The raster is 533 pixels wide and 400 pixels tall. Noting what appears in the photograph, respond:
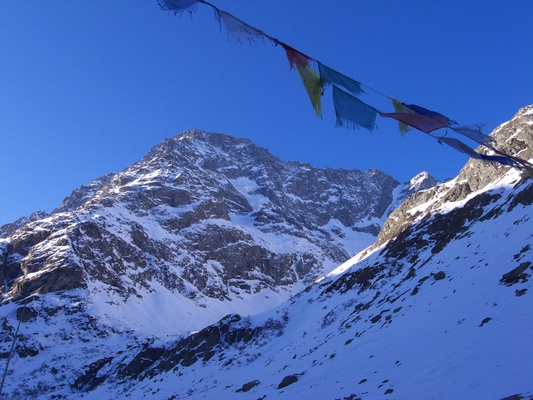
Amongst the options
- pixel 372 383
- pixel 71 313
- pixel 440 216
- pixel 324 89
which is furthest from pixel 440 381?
pixel 71 313

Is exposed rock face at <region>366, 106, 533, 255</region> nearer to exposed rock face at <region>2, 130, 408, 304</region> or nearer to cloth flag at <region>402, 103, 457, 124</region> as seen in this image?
cloth flag at <region>402, 103, 457, 124</region>

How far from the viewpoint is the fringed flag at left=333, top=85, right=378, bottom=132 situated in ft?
23.5

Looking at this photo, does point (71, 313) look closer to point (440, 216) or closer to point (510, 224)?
point (440, 216)

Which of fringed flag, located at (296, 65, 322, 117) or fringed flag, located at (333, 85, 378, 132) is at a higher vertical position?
fringed flag, located at (296, 65, 322, 117)

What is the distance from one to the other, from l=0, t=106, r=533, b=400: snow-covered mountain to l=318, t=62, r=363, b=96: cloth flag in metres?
5.84

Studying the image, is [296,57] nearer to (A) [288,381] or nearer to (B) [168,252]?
(A) [288,381]

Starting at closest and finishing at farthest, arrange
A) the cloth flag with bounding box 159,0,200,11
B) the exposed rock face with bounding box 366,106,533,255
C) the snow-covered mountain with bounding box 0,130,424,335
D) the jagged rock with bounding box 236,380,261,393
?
the cloth flag with bounding box 159,0,200,11 < the jagged rock with bounding box 236,380,261,393 < the exposed rock face with bounding box 366,106,533,255 < the snow-covered mountain with bounding box 0,130,424,335

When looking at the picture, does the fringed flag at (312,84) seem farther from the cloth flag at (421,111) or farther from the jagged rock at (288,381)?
the jagged rock at (288,381)

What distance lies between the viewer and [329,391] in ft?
42.9

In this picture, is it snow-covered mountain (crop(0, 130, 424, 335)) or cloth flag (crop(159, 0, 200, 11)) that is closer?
cloth flag (crop(159, 0, 200, 11))

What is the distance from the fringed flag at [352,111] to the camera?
717cm

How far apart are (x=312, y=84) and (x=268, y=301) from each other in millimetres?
98624

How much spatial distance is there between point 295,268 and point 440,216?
88.2 meters

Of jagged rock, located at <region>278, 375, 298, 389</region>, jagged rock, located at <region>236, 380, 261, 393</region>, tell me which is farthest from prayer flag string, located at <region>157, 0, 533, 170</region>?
jagged rock, located at <region>236, 380, 261, 393</region>
